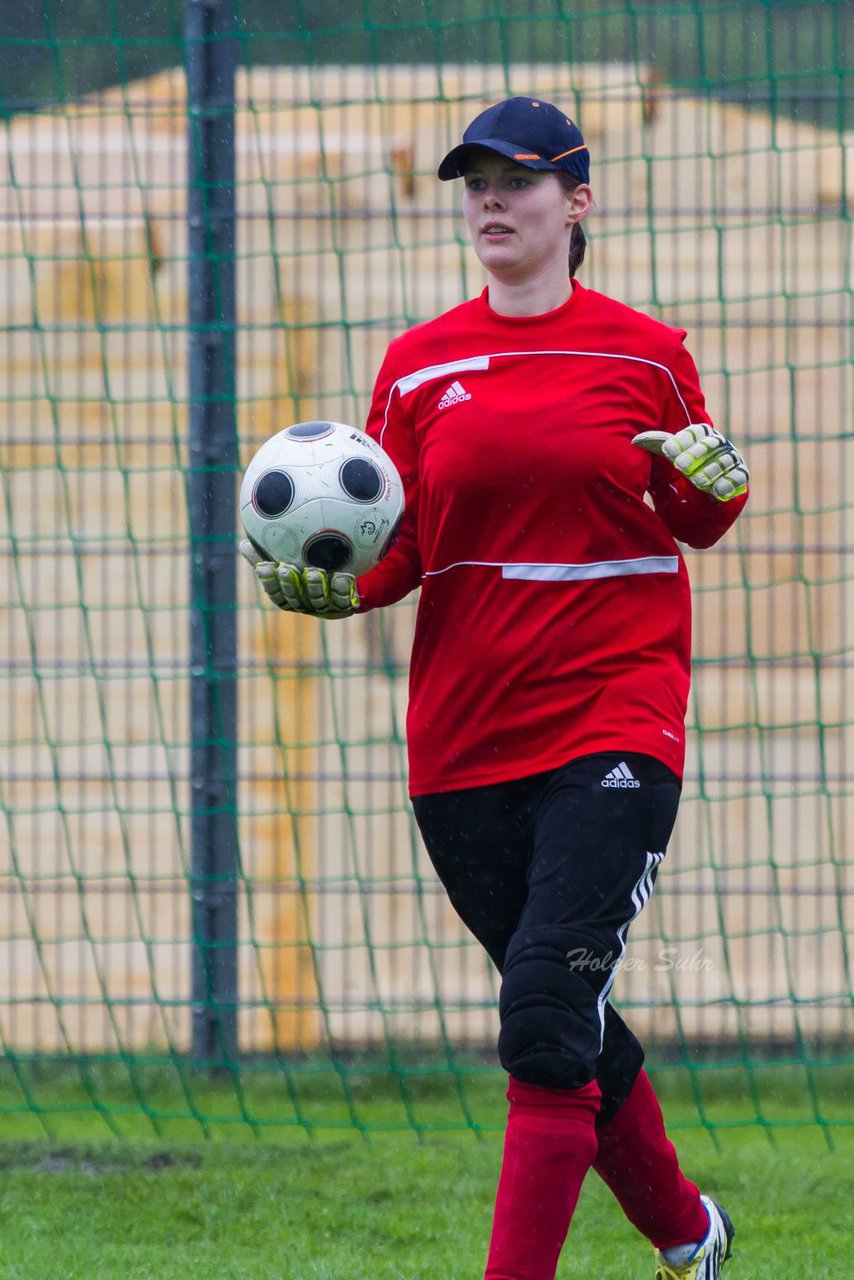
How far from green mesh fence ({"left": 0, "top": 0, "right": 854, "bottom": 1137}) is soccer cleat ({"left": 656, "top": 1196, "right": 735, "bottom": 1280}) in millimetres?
1841

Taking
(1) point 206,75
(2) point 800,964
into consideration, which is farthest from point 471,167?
(2) point 800,964

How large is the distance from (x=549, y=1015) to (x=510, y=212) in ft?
4.43

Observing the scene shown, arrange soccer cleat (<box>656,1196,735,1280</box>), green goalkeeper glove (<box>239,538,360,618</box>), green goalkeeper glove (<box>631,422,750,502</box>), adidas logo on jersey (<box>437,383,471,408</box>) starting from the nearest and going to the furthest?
1. green goalkeeper glove (<box>631,422,750,502</box>)
2. green goalkeeper glove (<box>239,538,360,618</box>)
3. adidas logo on jersey (<box>437,383,471,408</box>)
4. soccer cleat (<box>656,1196,735,1280</box>)

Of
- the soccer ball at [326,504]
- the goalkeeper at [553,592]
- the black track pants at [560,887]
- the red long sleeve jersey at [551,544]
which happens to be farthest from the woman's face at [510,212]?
the black track pants at [560,887]

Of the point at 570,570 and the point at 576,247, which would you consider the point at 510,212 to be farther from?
the point at 570,570

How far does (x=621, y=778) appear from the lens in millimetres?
2928

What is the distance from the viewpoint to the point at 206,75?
16.8 feet

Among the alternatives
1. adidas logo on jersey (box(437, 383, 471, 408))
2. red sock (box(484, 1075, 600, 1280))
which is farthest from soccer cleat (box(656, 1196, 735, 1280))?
adidas logo on jersey (box(437, 383, 471, 408))

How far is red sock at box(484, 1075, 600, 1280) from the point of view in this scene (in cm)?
271

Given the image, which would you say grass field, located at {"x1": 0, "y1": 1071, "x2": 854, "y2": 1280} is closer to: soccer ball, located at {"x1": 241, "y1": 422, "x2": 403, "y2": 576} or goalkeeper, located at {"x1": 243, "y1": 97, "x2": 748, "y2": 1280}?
goalkeeper, located at {"x1": 243, "y1": 97, "x2": 748, "y2": 1280}

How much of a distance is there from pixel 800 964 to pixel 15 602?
8.53 ft

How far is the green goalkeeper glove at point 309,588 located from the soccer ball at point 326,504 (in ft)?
0.14

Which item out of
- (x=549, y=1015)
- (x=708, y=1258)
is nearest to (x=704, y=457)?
(x=549, y=1015)

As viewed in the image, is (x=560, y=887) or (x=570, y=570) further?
(x=570, y=570)
